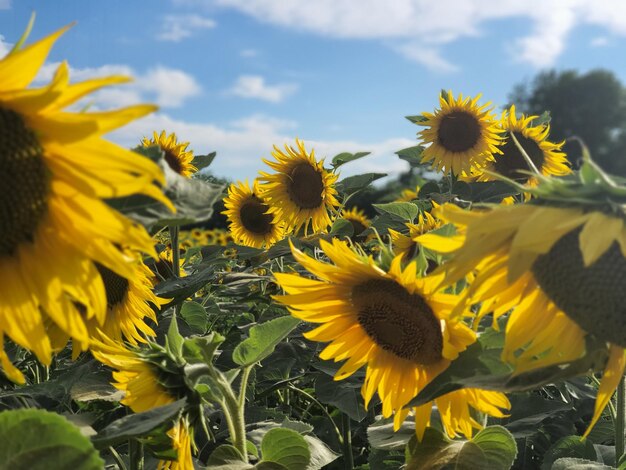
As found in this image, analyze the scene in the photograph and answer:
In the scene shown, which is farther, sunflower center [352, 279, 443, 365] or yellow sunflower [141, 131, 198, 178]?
yellow sunflower [141, 131, 198, 178]

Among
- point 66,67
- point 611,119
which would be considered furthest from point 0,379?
point 611,119

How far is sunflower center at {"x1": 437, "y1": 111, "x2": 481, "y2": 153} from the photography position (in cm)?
424

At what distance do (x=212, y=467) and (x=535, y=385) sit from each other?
586mm

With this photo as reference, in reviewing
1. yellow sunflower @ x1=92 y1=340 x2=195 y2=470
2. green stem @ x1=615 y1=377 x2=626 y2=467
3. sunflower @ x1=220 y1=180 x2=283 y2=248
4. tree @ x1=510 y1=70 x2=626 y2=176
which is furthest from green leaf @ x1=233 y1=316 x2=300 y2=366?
tree @ x1=510 y1=70 x2=626 y2=176

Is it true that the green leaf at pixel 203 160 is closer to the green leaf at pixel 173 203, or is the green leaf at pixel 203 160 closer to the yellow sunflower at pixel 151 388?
A: the yellow sunflower at pixel 151 388

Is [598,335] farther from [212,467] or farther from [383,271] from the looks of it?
Result: [212,467]

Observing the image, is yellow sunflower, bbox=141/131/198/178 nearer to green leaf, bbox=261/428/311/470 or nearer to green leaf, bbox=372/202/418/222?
green leaf, bbox=372/202/418/222

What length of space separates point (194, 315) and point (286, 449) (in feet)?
3.97

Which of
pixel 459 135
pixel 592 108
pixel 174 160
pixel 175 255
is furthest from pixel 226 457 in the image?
pixel 592 108

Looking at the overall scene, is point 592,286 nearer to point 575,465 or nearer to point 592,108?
point 575,465

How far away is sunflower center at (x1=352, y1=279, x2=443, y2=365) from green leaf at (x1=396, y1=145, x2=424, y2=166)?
284cm

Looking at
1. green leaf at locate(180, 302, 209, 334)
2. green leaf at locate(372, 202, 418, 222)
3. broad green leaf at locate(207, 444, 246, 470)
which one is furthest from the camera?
green leaf at locate(372, 202, 418, 222)

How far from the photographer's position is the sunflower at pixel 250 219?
5074 millimetres

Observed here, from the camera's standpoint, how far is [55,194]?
36.9 inches
